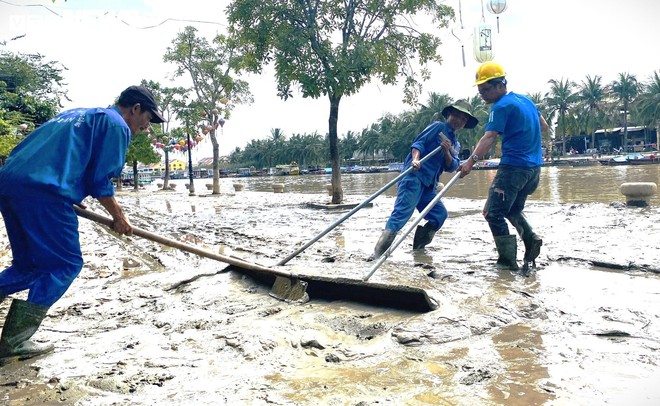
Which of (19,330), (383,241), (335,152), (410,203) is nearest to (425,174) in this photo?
(410,203)

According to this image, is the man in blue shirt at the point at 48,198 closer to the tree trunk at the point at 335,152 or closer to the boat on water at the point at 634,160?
the tree trunk at the point at 335,152

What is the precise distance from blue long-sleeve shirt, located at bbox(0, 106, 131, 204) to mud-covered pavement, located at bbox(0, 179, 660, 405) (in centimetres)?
95

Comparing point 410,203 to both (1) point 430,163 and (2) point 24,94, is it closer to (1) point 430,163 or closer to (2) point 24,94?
(1) point 430,163

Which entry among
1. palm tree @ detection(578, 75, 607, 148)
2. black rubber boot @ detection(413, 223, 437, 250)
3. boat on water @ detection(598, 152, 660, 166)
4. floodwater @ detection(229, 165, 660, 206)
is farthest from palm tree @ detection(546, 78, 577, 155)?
black rubber boot @ detection(413, 223, 437, 250)

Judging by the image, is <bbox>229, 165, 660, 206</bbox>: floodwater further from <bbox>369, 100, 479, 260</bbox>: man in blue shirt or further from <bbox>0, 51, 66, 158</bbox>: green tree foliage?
<bbox>0, 51, 66, 158</bbox>: green tree foliage

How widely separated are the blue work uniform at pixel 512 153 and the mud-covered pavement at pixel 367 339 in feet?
1.96

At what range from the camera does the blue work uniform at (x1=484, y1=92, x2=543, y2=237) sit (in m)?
4.20

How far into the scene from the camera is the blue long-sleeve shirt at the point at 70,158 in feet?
8.19

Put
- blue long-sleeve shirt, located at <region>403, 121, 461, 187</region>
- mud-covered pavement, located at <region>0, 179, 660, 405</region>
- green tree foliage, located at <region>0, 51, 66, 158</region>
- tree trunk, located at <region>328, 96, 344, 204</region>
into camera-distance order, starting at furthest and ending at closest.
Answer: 1. green tree foliage, located at <region>0, 51, 66, 158</region>
2. tree trunk, located at <region>328, 96, 344, 204</region>
3. blue long-sleeve shirt, located at <region>403, 121, 461, 187</region>
4. mud-covered pavement, located at <region>0, 179, 660, 405</region>

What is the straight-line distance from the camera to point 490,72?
425 centimetres

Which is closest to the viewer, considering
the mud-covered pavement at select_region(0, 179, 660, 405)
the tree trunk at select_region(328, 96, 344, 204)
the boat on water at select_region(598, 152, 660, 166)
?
the mud-covered pavement at select_region(0, 179, 660, 405)

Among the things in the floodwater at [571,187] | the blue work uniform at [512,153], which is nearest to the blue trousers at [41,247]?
the blue work uniform at [512,153]

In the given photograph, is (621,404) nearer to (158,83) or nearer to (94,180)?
(94,180)

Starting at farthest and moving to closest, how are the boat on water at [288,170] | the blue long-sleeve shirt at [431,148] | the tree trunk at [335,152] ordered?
the boat on water at [288,170] < the tree trunk at [335,152] < the blue long-sleeve shirt at [431,148]
